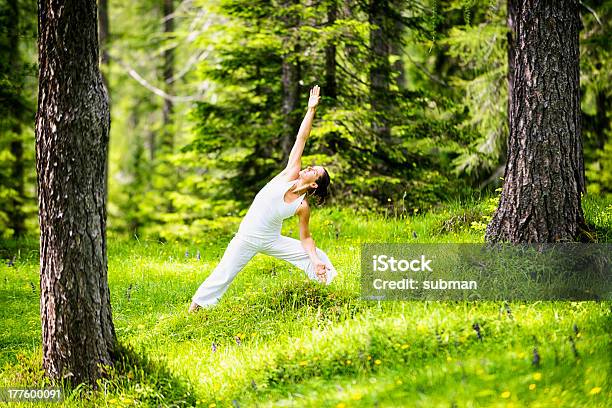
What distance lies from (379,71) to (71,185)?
8838 millimetres

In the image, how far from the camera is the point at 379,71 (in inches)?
542

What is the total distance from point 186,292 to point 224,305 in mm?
1486

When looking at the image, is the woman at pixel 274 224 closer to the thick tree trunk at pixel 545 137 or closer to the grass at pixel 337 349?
the grass at pixel 337 349

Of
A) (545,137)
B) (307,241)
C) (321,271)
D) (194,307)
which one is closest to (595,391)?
(545,137)

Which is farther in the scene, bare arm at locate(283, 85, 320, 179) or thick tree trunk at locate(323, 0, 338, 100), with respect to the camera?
thick tree trunk at locate(323, 0, 338, 100)

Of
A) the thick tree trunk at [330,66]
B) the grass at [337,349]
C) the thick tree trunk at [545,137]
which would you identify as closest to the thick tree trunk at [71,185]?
the grass at [337,349]

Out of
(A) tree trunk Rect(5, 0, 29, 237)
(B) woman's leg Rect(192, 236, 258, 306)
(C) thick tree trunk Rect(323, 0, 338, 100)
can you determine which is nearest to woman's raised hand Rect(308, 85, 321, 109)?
(B) woman's leg Rect(192, 236, 258, 306)

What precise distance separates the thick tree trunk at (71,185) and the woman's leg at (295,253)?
235cm

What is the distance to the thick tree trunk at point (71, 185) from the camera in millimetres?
5977

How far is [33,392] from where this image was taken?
610cm

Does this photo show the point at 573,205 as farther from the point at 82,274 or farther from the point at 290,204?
the point at 82,274

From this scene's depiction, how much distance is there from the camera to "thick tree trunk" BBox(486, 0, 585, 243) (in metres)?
7.54

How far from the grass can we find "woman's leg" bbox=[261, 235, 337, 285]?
18cm

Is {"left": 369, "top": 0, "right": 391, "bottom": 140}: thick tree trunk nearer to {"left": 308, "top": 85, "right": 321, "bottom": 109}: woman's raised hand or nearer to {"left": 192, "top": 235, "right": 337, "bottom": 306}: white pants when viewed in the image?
{"left": 308, "top": 85, "right": 321, "bottom": 109}: woman's raised hand
